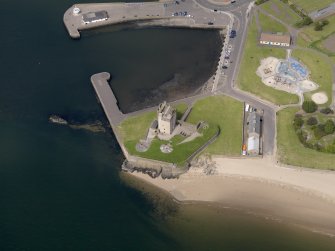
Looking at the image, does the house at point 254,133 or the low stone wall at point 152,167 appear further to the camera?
the house at point 254,133

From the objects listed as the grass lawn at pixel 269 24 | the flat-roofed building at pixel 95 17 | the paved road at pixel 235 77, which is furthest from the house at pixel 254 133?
the flat-roofed building at pixel 95 17

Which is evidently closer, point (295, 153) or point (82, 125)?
point (295, 153)

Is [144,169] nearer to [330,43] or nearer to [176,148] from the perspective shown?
[176,148]

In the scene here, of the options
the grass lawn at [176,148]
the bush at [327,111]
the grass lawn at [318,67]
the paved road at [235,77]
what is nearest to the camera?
the grass lawn at [176,148]

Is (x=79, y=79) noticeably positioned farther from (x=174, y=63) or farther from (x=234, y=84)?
(x=234, y=84)

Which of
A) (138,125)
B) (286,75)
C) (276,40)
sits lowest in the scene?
(138,125)

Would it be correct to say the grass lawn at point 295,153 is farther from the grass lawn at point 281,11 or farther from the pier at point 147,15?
the pier at point 147,15

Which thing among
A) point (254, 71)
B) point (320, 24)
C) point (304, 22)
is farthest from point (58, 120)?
point (320, 24)
